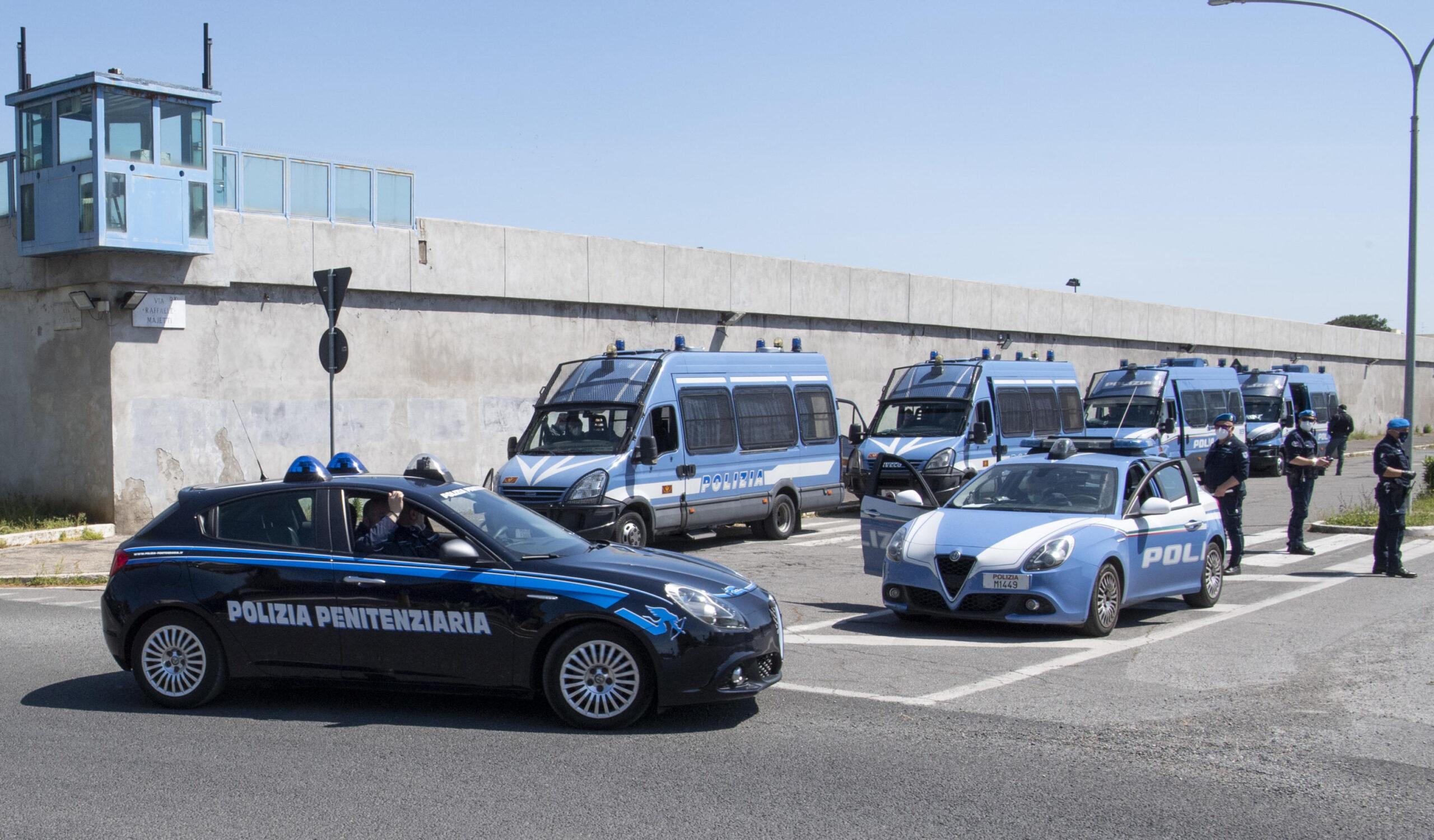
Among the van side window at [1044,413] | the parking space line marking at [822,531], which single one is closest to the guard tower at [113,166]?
the parking space line marking at [822,531]

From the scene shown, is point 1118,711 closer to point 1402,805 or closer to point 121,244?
point 1402,805

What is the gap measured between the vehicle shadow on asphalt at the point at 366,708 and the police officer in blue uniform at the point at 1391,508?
30.3 feet

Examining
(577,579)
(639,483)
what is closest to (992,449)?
(639,483)

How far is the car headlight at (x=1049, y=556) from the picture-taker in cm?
956

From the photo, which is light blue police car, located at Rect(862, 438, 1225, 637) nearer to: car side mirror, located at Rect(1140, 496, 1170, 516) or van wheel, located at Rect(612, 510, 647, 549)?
car side mirror, located at Rect(1140, 496, 1170, 516)

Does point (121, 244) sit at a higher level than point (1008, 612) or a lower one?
higher

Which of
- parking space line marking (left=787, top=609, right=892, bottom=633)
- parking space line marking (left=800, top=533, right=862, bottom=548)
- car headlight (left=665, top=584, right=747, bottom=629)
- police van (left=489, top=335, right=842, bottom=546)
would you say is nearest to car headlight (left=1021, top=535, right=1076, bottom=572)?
parking space line marking (left=787, top=609, right=892, bottom=633)

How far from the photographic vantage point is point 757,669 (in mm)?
7059

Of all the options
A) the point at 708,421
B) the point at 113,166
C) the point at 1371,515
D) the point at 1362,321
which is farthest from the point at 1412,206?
the point at 1362,321

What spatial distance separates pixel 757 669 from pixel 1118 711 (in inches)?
86.0

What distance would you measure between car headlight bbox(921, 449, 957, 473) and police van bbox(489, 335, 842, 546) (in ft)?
6.42

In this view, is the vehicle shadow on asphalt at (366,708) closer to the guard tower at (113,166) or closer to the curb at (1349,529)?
the guard tower at (113,166)

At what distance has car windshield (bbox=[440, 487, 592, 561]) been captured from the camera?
7.34m

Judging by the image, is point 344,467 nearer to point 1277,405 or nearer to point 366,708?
point 366,708
